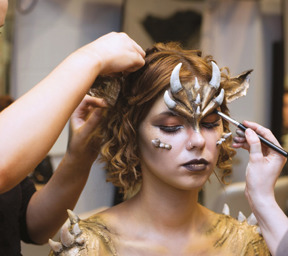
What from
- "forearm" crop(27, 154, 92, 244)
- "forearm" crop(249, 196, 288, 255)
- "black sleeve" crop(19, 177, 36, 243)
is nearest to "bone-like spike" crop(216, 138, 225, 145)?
"forearm" crop(249, 196, 288, 255)

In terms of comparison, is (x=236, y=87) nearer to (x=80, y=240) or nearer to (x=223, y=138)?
(x=223, y=138)

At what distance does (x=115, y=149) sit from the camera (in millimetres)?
1437

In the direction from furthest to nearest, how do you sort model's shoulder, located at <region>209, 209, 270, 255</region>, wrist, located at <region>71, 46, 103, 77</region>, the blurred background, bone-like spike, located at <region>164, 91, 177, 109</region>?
1. the blurred background
2. model's shoulder, located at <region>209, 209, 270, 255</region>
3. bone-like spike, located at <region>164, 91, 177, 109</region>
4. wrist, located at <region>71, 46, 103, 77</region>

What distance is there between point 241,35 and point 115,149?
2.34 metres

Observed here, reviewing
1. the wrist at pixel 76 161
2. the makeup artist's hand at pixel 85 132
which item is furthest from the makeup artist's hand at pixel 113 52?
the wrist at pixel 76 161

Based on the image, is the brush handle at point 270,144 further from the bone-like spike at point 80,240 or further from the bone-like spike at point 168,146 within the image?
the bone-like spike at point 80,240

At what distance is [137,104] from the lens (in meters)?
1.33

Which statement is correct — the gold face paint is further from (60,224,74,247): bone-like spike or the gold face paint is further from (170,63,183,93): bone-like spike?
(60,224,74,247): bone-like spike

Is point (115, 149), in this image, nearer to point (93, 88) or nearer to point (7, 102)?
point (93, 88)

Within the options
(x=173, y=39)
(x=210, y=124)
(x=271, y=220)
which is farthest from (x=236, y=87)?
(x=173, y=39)

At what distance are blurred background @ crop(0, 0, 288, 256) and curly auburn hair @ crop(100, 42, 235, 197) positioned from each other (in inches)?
16.8

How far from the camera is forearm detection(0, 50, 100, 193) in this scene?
0.90 m

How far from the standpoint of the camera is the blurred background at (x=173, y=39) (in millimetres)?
2098

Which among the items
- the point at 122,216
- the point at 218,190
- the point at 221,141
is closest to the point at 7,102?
the point at 122,216
